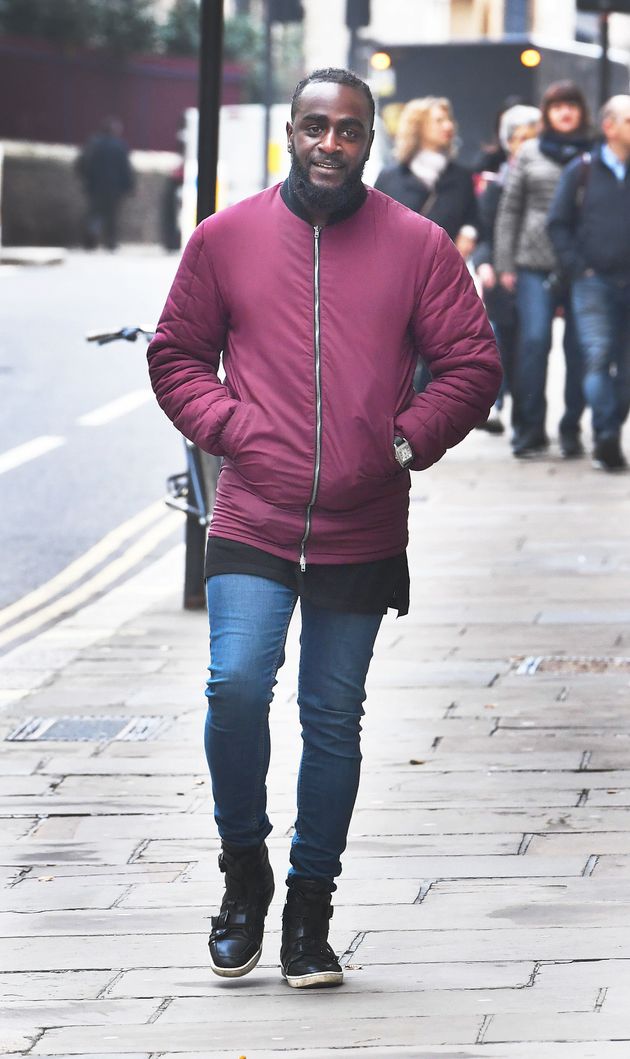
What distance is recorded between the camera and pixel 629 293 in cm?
1105

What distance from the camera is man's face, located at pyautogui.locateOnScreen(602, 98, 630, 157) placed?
34.8 feet

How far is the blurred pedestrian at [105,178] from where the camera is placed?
3478 cm

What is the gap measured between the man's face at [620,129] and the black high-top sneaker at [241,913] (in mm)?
7004

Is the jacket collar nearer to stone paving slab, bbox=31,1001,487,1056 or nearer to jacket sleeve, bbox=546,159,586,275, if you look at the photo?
stone paving slab, bbox=31,1001,487,1056

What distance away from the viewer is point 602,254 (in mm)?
10898

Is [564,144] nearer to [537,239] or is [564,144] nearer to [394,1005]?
[537,239]

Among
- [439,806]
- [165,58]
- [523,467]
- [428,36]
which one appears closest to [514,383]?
[523,467]

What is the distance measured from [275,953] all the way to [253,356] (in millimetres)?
1195

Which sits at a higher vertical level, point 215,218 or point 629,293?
point 215,218

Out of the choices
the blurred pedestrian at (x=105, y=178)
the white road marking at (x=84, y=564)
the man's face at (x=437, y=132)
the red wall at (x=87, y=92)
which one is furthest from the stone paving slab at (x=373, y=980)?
the red wall at (x=87, y=92)

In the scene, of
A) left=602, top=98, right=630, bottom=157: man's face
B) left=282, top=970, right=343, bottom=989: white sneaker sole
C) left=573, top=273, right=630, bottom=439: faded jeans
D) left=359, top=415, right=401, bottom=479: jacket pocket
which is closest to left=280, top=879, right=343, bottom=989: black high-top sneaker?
left=282, top=970, right=343, bottom=989: white sneaker sole

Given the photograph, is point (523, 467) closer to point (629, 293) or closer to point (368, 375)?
point (629, 293)

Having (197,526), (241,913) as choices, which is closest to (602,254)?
(197,526)

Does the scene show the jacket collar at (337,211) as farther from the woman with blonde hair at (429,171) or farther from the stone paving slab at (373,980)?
the woman with blonde hair at (429,171)
